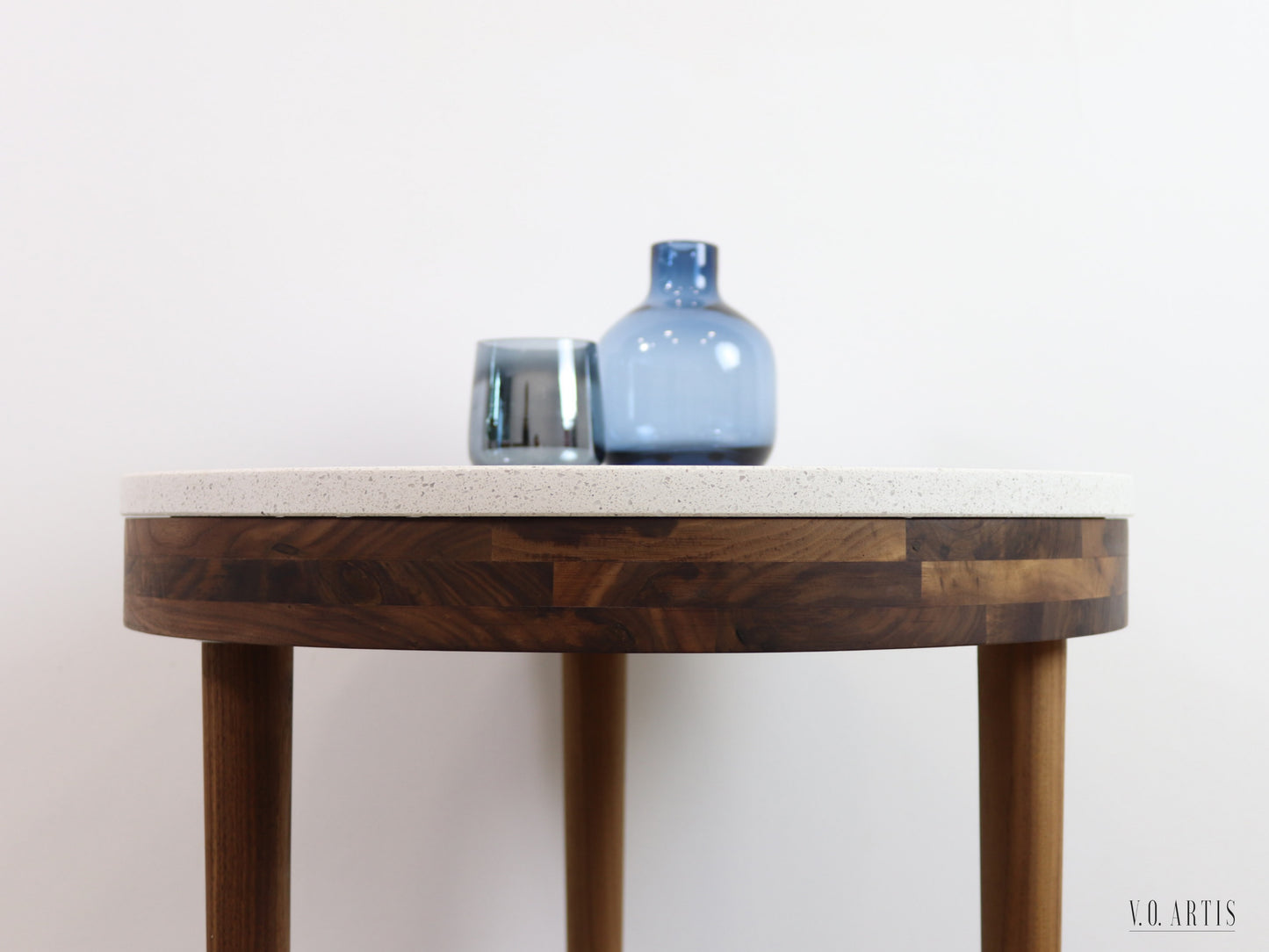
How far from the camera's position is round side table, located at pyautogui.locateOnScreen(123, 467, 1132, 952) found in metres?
0.55

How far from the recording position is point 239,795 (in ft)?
2.16

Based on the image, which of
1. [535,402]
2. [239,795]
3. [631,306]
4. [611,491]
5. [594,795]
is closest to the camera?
[611,491]

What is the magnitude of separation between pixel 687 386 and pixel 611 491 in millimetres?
299

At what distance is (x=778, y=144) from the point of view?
1.23 m

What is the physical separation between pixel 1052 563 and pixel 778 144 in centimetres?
73

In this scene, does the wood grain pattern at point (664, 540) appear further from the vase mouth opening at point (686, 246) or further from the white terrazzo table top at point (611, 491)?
the vase mouth opening at point (686, 246)

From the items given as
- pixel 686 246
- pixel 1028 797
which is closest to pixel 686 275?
pixel 686 246

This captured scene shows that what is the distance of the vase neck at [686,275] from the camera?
0.88 m

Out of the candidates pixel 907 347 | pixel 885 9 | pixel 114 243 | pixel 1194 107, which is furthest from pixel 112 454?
pixel 1194 107

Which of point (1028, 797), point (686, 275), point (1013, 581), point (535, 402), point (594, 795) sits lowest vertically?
point (594, 795)

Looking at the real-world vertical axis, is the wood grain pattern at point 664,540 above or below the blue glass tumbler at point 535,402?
below

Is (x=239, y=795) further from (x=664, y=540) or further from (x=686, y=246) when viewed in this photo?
(x=686, y=246)

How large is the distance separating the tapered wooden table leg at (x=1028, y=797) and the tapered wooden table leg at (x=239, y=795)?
1.49ft

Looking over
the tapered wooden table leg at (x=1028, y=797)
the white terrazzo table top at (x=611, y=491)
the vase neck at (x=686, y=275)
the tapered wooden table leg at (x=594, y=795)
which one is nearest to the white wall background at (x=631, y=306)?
the tapered wooden table leg at (x=594, y=795)
